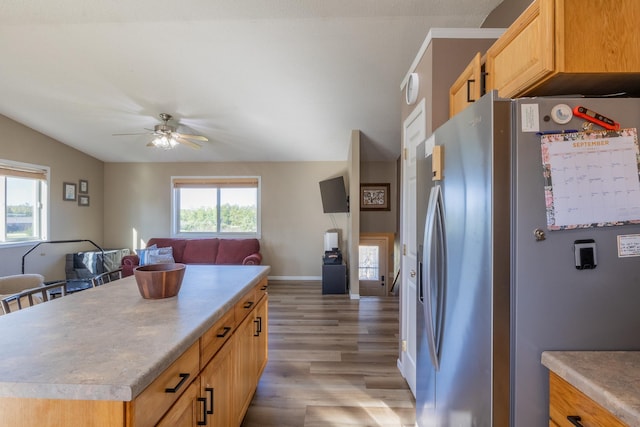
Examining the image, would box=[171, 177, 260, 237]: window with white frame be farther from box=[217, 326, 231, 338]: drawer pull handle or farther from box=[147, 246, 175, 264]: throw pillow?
box=[217, 326, 231, 338]: drawer pull handle

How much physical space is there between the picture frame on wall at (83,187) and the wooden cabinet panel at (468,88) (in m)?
6.35

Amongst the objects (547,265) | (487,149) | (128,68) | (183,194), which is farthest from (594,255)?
(183,194)

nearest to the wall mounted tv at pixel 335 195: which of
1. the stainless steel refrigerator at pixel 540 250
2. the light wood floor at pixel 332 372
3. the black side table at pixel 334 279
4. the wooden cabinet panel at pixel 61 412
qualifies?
the black side table at pixel 334 279

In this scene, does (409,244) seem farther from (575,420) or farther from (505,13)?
(505,13)

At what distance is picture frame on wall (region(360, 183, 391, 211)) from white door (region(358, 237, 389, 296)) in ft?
2.72

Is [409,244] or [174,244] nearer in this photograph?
[409,244]

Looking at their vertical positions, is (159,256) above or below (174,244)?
below

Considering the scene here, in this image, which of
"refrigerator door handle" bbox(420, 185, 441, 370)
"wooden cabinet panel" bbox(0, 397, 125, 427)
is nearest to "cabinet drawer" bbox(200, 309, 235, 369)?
"wooden cabinet panel" bbox(0, 397, 125, 427)

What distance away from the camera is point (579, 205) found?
837 mm

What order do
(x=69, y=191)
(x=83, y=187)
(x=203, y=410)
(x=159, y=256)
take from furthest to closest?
(x=83, y=187) → (x=69, y=191) → (x=159, y=256) → (x=203, y=410)

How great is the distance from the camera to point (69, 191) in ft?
16.3

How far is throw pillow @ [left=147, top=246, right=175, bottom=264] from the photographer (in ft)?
15.5

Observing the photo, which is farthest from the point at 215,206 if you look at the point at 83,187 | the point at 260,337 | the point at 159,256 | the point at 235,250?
the point at 260,337

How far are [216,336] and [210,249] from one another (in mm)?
4244
